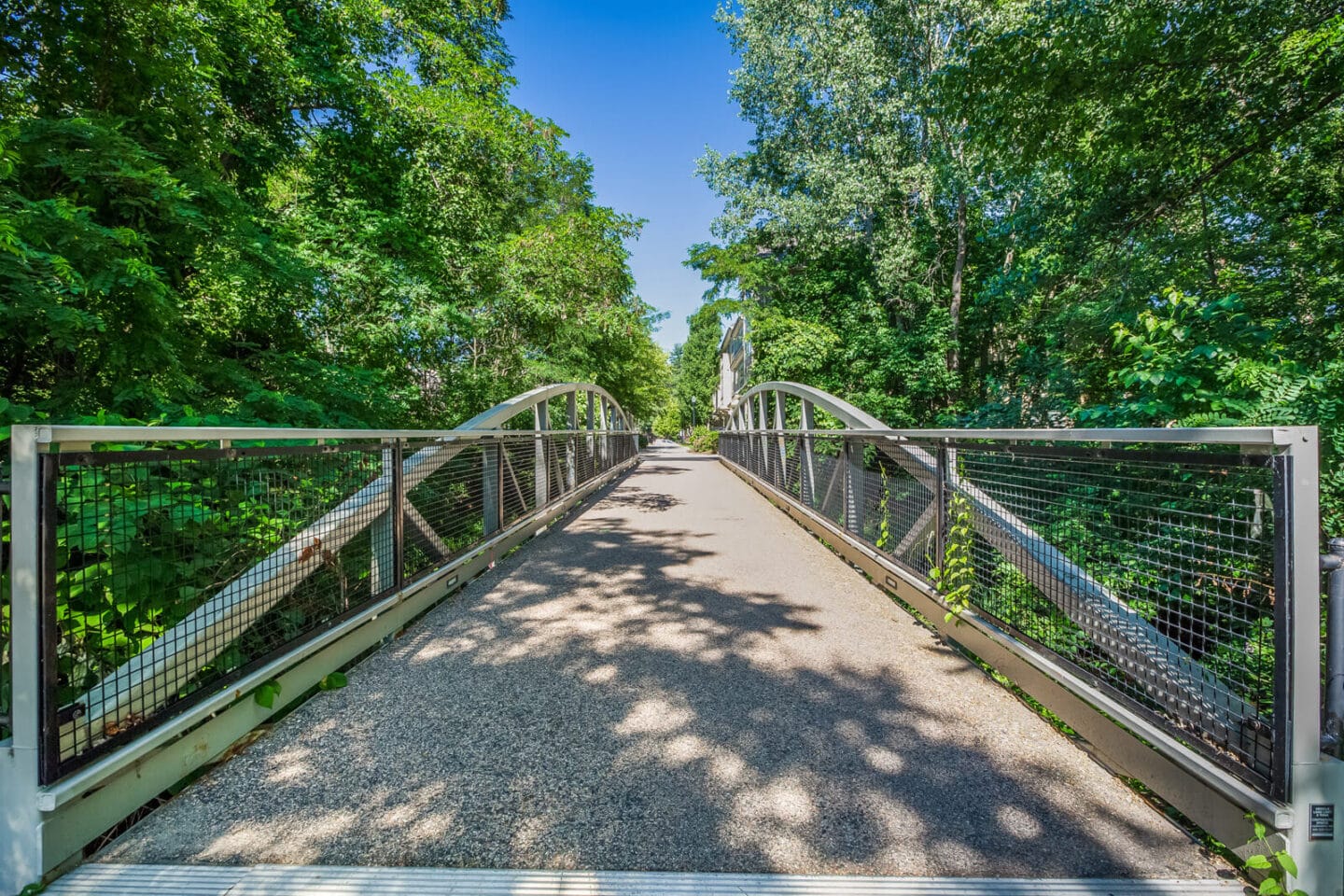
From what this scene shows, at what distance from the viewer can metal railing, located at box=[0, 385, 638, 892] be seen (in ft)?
4.51

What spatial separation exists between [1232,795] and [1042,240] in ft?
32.4

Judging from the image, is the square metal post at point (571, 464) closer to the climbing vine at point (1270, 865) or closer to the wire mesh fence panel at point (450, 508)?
the wire mesh fence panel at point (450, 508)

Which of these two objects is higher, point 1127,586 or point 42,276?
point 42,276

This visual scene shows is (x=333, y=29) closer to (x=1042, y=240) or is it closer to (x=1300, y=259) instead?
(x=1042, y=240)

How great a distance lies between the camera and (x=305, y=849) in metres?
1.50

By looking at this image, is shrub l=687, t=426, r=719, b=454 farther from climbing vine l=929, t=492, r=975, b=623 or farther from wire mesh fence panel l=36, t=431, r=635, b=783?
wire mesh fence panel l=36, t=431, r=635, b=783

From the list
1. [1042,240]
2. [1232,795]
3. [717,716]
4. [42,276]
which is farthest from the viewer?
[1042,240]

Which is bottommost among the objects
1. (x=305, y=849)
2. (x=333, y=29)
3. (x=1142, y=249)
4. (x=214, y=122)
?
(x=305, y=849)

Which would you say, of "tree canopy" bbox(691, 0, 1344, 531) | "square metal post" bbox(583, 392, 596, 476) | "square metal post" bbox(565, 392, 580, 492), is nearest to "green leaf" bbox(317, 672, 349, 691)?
"square metal post" bbox(565, 392, 580, 492)

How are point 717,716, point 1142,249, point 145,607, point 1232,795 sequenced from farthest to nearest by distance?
point 1142,249 < point 717,716 < point 145,607 < point 1232,795

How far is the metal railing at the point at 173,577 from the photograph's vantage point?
1.37 meters

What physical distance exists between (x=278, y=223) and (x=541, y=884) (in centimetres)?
703

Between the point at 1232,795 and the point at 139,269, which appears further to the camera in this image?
the point at 139,269

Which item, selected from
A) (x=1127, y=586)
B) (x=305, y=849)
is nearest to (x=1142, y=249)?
(x=1127, y=586)
